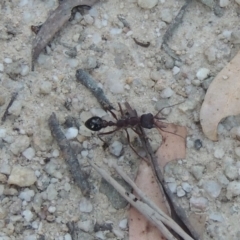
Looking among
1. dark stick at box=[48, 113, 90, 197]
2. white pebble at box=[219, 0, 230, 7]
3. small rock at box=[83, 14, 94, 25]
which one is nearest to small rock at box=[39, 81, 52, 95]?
dark stick at box=[48, 113, 90, 197]

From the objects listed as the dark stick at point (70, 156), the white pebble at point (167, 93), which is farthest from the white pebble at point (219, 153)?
the dark stick at point (70, 156)

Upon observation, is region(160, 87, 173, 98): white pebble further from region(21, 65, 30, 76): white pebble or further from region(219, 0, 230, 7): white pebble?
region(21, 65, 30, 76): white pebble

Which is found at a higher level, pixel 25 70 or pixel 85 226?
pixel 25 70

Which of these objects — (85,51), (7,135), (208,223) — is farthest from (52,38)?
(208,223)

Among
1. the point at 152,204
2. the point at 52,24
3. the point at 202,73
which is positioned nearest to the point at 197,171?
the point at 152,204

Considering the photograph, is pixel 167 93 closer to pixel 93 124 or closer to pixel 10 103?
pixel 93 124

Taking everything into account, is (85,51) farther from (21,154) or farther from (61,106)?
(21,154)
